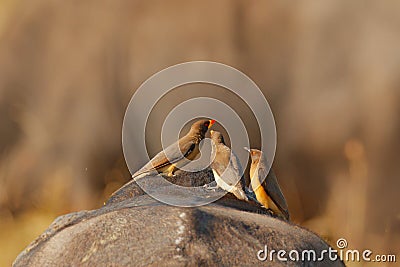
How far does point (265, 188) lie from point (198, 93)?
2516 mm

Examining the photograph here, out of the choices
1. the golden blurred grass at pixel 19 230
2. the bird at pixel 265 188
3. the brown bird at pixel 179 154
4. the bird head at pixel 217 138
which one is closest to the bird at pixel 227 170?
the bird head at pixel 217 138

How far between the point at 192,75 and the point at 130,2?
1.25 meters

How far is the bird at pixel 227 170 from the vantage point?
4621mm

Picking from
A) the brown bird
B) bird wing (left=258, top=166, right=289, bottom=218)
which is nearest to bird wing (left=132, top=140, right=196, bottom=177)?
the brown bird

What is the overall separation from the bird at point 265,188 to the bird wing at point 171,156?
0.69m

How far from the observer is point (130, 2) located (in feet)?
27.2

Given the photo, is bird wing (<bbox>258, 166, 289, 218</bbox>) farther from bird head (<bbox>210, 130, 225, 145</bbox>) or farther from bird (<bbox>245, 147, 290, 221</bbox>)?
bird head (<bbox>210, 130, 225, 145</bbox>)

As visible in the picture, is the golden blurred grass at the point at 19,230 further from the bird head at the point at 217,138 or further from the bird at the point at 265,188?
the bird at the point at 265,188

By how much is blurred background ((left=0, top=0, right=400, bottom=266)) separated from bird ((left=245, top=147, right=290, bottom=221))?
1.95 meters

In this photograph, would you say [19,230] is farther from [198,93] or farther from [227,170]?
[227,170]

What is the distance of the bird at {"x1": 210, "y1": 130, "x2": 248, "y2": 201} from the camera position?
182 inches

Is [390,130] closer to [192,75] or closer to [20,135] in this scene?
[192,75]

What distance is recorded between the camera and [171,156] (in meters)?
6.07

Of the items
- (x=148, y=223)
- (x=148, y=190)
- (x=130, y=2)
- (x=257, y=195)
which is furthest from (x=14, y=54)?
(x=148, y=223)
